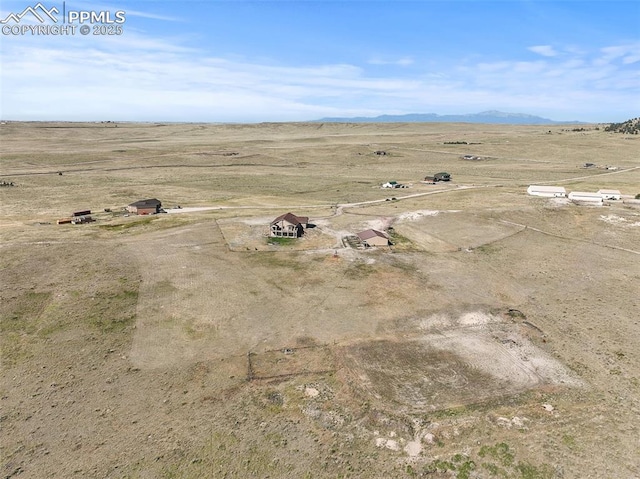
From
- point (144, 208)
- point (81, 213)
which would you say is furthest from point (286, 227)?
point (81, 213)

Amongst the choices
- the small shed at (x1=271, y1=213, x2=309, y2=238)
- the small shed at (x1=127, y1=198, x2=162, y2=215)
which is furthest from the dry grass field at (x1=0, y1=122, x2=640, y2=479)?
the small shed at (x1=271, y1=213, x2=309, y2=238)

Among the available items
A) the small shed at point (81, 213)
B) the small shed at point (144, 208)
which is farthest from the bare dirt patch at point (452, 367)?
the small shed at point (81, 213)

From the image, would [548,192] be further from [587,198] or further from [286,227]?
[286,227]

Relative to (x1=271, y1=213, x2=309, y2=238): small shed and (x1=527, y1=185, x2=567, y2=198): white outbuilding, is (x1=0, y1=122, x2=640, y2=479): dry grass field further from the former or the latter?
(x1=527, y1=185, x2=567, y2=198): white outbuilding

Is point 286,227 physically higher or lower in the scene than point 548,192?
lower

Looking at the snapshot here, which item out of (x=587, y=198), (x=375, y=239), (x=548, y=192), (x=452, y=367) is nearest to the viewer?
(x=452, y=367)

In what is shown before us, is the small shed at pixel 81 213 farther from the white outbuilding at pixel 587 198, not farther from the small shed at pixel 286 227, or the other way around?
the white outbuilding at pixel 587 198

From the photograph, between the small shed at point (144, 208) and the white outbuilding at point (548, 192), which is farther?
the white outbuilding at point (548, 192)

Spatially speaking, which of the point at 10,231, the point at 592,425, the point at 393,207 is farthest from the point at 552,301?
the point at 10,231
